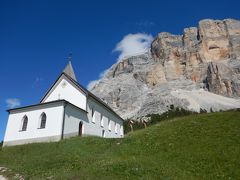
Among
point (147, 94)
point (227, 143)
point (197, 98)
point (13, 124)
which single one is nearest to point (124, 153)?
point (227, 143)

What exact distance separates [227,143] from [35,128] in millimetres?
23335

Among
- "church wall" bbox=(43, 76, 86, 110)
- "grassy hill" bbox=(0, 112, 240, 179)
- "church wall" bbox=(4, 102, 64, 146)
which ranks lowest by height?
"grassy hill" bbox=(0, 112, 240, 179)

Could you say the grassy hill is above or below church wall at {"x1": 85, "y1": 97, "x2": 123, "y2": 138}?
below

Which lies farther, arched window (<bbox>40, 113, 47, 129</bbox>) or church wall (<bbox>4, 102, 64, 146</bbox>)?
arched window (<bbox>40, 113, 47, 129</bbox>)

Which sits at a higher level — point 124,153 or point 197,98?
point 197,98

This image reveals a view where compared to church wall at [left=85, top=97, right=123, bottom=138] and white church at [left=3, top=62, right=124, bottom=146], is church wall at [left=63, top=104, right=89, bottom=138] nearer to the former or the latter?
white church at [left=3, top=62, right=124, bottom=146]

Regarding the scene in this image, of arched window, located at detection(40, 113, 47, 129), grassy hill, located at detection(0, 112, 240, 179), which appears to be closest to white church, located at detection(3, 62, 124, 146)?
arched window, located at detection(40, 113, 47, 129)

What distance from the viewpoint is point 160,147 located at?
72.0 ft

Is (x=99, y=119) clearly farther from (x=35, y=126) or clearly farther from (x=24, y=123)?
(x=24, y=123)

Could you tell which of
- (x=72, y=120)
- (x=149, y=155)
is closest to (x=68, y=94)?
(x=72, y=120)

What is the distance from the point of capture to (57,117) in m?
33.4

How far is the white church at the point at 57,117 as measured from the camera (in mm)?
33406

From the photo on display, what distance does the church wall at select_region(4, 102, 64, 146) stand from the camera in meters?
33.0

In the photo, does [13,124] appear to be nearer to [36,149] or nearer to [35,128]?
[35,128]
